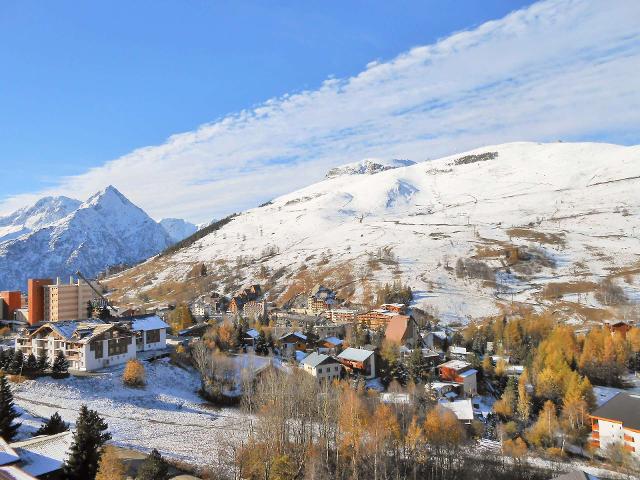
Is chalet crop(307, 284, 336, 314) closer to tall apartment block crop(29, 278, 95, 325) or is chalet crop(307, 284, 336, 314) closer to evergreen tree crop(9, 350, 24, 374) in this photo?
tall apartment block crop(29, 278, 95, 325)

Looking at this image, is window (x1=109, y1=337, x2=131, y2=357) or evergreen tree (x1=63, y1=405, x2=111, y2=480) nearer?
evergreen tree (x1=63, y1=405, x2=111, y2=480)

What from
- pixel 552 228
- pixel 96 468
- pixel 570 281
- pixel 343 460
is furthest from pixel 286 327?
pixel 552 228

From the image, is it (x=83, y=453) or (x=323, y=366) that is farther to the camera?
(x=323, y=366)

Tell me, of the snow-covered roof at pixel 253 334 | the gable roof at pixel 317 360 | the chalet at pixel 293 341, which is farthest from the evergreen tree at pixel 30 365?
the chalet at pixel 293 341

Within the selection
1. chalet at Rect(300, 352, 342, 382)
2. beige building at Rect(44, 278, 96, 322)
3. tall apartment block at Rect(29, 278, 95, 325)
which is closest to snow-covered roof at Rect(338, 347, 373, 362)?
chalet at Rect(300, 352, 342, 382)

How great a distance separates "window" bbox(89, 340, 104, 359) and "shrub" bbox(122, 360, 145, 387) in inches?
182

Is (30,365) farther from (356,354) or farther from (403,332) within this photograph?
(403,332)

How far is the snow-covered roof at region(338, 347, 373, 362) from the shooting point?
66.4 meters

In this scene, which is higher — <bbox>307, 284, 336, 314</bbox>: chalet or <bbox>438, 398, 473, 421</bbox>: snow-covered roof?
<bbox>307, 284, 336, 314</bbox>: chalet

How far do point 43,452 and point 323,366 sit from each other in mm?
36518

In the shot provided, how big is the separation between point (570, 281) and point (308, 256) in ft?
313

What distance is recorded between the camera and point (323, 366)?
205 ft

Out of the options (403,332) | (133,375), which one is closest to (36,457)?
(133,375)

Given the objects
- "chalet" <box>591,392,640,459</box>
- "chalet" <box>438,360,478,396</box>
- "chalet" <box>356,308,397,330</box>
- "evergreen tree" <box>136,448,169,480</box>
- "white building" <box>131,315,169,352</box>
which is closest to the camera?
"evergreen tree" <box>136,448,169,480</box>
